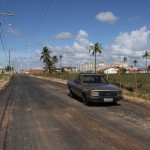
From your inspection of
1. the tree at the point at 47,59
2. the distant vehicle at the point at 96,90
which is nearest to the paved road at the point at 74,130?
the distant vehicle at the point at 96,90

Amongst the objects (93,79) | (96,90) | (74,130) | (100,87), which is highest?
(93,79)

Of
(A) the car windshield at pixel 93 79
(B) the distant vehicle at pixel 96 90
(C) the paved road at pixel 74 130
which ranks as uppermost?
(A) the car windshield at pixel 93 79

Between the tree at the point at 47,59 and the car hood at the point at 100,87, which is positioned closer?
the car hood at the point at 100,87

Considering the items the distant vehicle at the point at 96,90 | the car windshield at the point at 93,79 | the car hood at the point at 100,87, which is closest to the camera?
the distant vehicle at the point at 96,90

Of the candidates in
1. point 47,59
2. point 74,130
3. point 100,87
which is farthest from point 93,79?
point 47,59

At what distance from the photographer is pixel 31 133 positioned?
9016 millimetres

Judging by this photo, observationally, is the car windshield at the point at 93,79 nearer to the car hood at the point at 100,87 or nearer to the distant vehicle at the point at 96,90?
the distant vehicle at the point at 96,90

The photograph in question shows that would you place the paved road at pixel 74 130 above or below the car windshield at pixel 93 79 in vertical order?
below

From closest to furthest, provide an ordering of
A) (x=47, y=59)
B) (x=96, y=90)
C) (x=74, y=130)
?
(x=74, y=130), (x=96, y=90), (x=47, y=59)

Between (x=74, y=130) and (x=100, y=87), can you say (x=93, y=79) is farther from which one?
(x=74, y=130)

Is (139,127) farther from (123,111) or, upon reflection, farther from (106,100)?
(106,100)

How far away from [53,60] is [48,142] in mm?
107304

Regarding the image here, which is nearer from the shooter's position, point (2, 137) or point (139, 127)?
point (2, 137)

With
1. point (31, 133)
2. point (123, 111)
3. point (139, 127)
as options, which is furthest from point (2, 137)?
point (123, 111)
